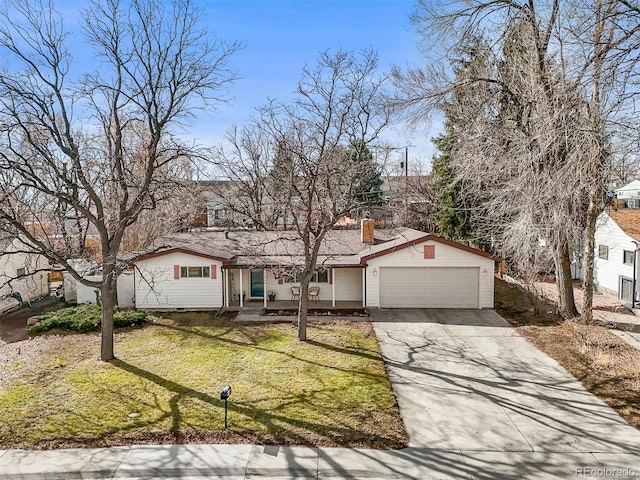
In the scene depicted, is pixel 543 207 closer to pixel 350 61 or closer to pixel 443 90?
pixel 443 90

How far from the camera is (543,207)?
11.6 m

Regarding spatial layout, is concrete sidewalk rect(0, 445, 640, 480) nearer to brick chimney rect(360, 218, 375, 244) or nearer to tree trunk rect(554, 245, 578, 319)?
tree trunk rect(554, 245, 578, 319)

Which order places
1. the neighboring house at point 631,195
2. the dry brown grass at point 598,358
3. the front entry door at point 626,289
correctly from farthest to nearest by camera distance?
the neighboring house at point 631,195 → the front entry door at point 626,289 → the dry brown grass at point 598,358

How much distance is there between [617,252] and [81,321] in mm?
21547

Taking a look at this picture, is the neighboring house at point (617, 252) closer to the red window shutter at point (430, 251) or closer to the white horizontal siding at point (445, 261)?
the white horizontal siding at point (445, 261)

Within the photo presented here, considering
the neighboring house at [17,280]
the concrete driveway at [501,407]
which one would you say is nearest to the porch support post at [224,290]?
the concrete driveway at [501,407]

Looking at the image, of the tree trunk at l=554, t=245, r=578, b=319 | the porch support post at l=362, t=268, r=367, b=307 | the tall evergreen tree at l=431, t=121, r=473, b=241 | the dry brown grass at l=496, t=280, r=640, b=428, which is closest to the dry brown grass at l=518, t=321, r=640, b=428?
the dry brown grass at l=496, t=280, r=640, b=428

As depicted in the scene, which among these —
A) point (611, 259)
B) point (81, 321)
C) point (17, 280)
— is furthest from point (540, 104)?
point (17, 280)

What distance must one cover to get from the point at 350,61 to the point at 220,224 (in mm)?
22398

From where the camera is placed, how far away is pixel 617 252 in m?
19.0

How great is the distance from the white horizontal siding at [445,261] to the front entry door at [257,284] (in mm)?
4859

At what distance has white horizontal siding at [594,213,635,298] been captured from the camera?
60.0 ft

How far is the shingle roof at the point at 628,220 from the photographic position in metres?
18.1

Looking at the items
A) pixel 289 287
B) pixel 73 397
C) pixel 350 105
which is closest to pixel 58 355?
pixel 73 397
